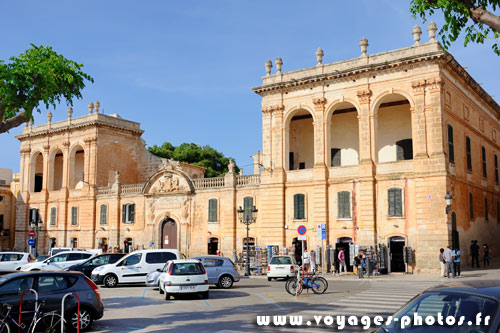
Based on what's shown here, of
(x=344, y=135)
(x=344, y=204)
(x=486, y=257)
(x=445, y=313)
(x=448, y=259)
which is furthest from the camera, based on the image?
(x=344, y=135)

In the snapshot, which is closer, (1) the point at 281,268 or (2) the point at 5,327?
(2) the point at 5,327

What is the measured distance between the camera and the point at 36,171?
54.6 m

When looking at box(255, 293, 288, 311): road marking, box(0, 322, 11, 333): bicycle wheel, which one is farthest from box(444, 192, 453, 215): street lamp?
box(0, 322, 11, 333): bicycle wheel

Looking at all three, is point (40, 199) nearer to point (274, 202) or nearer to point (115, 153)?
point (115, 153)

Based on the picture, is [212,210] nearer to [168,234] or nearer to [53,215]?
[168,234]

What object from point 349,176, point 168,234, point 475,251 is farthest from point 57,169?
point 475,251

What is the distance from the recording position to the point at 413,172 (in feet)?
98.9

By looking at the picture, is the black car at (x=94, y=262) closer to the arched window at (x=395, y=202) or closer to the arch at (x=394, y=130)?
the arched window at (x=395, y=202)

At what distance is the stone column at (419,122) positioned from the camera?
1176 inches

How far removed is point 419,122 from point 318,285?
15313mm

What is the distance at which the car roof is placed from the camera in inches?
218

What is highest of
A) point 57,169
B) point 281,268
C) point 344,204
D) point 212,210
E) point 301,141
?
point 301,141

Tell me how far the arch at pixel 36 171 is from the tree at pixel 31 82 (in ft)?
134

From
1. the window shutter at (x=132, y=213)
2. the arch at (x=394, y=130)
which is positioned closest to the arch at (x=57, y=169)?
the window shutter at (x=132, y=213)
